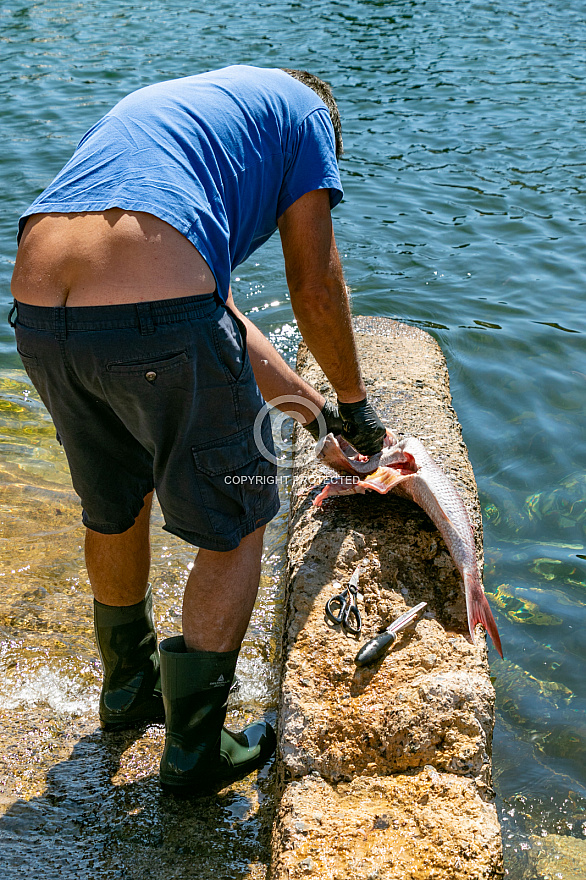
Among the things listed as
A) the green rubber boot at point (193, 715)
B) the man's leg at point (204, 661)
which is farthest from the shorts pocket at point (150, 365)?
the green rubber boot at point (193, 715)

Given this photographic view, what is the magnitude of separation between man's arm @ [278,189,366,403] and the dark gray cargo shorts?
524mm

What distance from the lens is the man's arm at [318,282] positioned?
268cm

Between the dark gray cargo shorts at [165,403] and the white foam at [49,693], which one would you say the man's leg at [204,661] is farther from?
the white foam at [49,693]

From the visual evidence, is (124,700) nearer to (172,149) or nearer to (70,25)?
(172,149)

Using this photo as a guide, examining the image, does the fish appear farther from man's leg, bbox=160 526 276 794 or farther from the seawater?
man's leg, bbox=160 526 276 794

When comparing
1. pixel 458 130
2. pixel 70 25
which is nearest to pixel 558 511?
pixel 458 130

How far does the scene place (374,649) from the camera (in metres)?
2.77

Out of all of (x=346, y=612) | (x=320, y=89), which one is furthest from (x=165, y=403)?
(x=320, y=89)

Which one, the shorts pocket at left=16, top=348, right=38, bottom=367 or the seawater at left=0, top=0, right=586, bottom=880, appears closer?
the shorts pocket at left=16, top=348, right=38, bottom=367

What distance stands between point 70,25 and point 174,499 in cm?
1604

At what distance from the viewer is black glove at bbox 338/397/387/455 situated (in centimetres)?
327

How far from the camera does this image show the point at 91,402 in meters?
2.33

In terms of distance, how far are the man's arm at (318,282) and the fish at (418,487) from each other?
50 centimetres

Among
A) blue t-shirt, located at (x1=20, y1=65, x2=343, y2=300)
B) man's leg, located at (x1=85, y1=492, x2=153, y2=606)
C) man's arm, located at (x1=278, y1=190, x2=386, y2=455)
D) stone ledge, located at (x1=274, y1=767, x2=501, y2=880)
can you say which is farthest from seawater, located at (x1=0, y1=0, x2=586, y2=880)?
blue t-shirt, located at (x1=20, y1=65, x2=343, y2=300)
